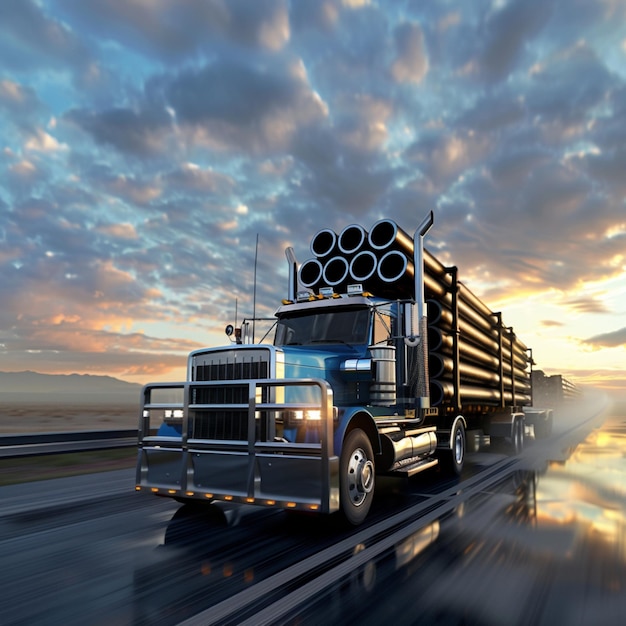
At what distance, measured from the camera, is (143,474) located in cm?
639

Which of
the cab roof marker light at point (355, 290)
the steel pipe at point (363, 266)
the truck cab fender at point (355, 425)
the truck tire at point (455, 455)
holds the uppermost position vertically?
the steel pipe at point (363, 266)

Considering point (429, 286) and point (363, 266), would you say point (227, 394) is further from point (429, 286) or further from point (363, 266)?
point (429, 286)

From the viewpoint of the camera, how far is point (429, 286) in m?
9.68

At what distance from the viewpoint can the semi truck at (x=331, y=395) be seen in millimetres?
5535

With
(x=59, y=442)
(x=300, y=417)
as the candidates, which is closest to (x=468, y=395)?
(x=300, y=417)

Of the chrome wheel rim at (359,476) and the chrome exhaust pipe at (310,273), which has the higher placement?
the chrome exhaust pipe at (310,273)

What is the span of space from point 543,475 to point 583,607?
690 centimetres

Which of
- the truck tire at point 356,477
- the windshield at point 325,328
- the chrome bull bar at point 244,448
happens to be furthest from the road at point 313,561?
the windshield at point 325,328

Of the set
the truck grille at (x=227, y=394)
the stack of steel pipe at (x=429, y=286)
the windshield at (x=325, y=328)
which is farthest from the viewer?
the stack of steel pipe at (x=429, y=286)

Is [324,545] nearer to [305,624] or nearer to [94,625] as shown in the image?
[305,624]

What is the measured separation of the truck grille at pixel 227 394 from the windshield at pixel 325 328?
1.76 m

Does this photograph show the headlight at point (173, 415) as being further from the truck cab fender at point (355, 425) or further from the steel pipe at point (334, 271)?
the steel pipe at point (334, 271)

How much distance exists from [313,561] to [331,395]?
1.62 m

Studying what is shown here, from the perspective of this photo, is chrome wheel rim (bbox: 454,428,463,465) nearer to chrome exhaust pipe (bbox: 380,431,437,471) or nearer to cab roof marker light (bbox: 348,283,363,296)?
chrome exhaust pipe (bbox: 380,431,437,471)
